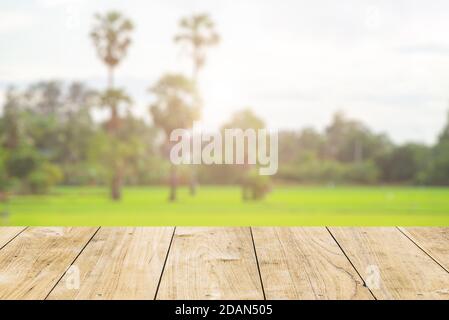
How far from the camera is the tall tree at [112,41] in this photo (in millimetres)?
9141

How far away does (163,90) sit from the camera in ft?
32.3

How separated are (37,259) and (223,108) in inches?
272

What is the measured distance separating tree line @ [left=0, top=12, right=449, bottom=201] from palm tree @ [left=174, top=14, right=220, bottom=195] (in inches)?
0.6

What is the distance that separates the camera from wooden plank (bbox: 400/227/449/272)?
154cm

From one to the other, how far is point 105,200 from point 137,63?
2.33 meters

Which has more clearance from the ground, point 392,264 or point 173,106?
point 173,106

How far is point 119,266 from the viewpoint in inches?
55.7

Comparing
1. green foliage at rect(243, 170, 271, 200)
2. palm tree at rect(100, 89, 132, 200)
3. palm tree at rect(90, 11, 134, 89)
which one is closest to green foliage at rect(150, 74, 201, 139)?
palm tree at rect(100, 89, 132, 200)

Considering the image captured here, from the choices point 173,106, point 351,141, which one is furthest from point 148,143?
point 351,141

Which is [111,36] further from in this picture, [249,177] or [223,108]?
[249,177]

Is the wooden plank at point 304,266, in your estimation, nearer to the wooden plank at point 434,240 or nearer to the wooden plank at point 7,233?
the wooden plank at point 434,240

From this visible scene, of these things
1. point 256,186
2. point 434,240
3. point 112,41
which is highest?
point 112,41

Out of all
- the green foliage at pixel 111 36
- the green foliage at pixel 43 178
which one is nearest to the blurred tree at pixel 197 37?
the green foliage at pixel 111 36
